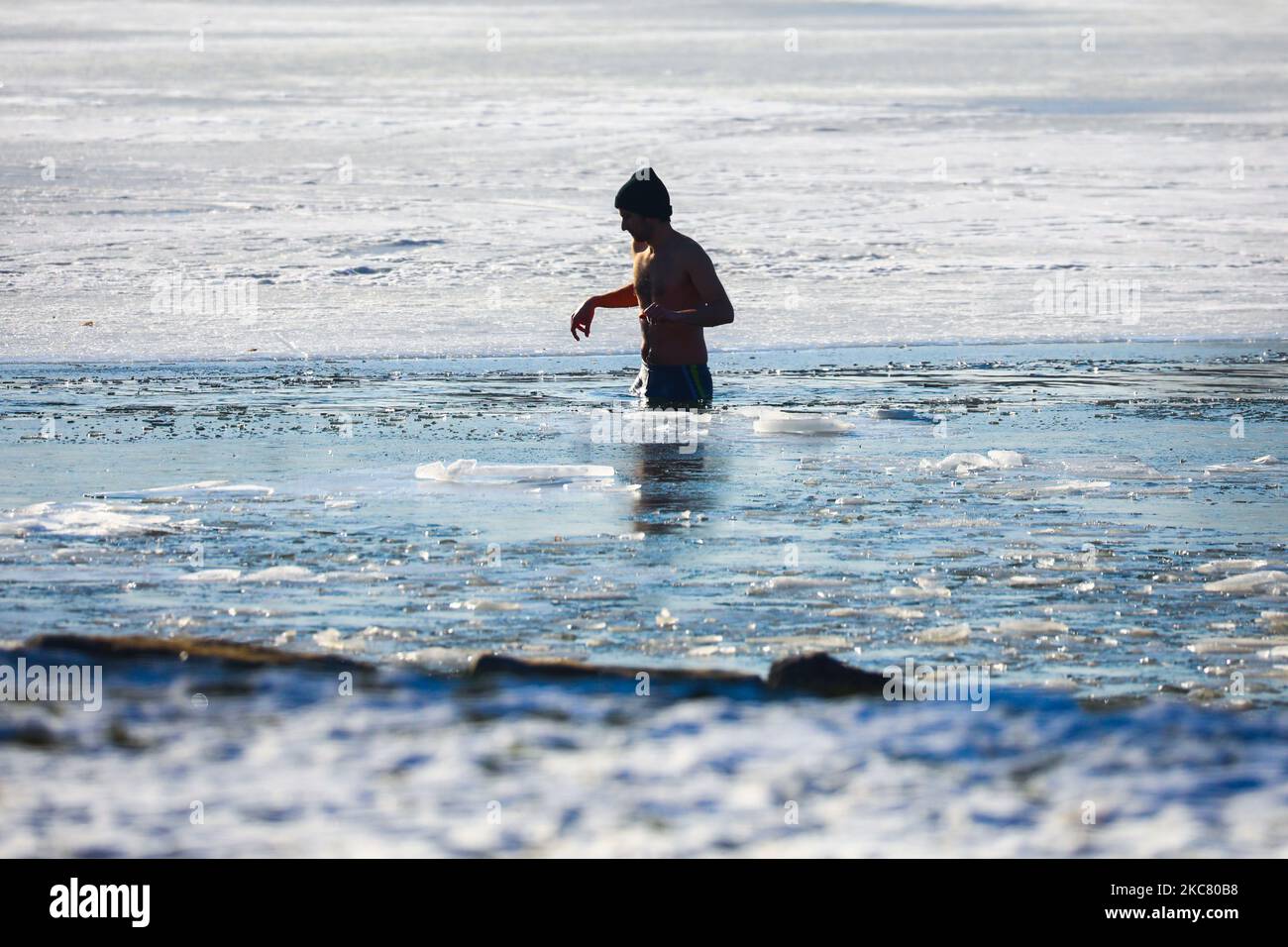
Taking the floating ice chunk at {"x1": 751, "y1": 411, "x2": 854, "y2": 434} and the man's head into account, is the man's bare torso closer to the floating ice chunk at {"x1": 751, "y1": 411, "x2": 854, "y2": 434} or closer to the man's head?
the man's head

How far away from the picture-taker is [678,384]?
33.4ft

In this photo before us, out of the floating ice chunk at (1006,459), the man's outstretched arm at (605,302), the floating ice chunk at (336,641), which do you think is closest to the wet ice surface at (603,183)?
the man's outstretched arm at (605,302)

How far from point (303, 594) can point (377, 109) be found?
25790mm

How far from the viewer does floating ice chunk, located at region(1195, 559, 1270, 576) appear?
6172 mm

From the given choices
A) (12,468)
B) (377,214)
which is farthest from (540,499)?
(377,214)

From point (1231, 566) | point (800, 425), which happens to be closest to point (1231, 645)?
point (1231, 566)

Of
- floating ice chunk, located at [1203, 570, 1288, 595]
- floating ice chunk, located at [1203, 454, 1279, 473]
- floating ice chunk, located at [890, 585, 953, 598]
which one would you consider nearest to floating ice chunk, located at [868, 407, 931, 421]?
floating ice chunk, located at [1203, 454, 1279, 473]

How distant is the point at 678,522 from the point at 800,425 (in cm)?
251

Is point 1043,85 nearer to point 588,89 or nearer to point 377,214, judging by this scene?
point 588,89

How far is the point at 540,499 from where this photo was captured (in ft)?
24.8

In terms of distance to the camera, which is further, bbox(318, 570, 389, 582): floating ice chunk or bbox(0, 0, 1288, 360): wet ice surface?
bbox(0, 0, 1288, 360): wet ice surface

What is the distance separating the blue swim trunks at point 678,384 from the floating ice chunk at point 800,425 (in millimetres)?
804

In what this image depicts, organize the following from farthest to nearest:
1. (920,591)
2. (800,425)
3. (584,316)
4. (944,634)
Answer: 1. (584,316)
2. (800,425)
3. (920,591)
4. (944,634)

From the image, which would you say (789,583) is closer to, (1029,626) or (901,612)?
(901,612)
